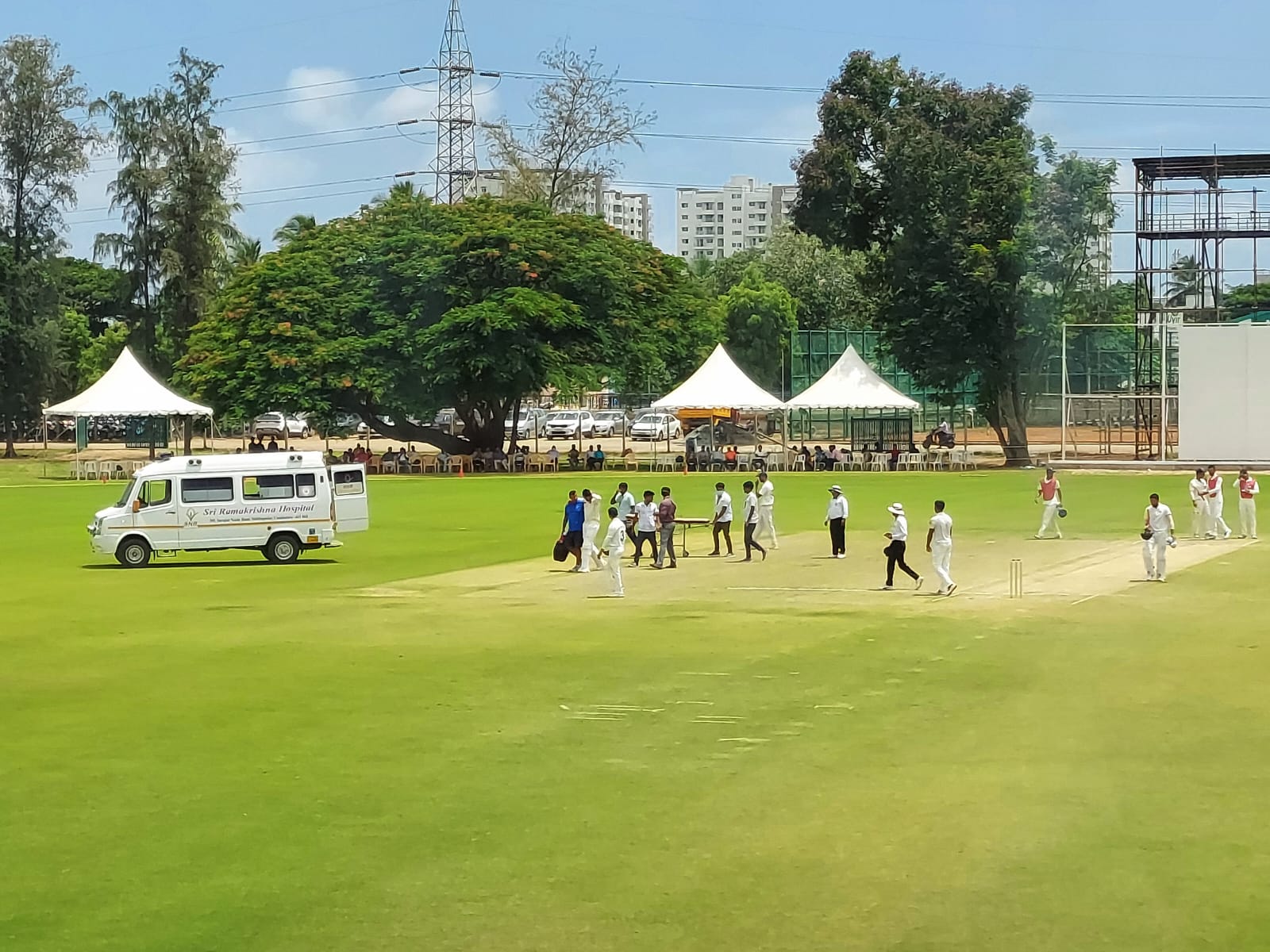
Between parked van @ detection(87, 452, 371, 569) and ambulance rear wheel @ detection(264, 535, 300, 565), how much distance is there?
15 mm

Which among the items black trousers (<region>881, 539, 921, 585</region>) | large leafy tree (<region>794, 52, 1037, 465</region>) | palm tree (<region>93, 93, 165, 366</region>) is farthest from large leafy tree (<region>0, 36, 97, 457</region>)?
black trousers (<region>881, 539, 921, 585</region>)

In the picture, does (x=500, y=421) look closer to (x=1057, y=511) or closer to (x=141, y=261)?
(x=141, y=261)

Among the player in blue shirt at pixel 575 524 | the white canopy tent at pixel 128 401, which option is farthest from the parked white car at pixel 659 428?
the player in blue shirt at pixel 575 524

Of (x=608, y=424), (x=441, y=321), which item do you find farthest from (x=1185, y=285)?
(x=608, y=424)

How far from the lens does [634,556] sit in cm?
3012

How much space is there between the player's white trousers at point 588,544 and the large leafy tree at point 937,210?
3860 centimetres

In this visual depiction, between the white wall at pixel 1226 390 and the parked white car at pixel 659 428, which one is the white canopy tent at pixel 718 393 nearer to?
the white wall at pixel 1226 390

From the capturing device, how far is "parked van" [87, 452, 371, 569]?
3045cm

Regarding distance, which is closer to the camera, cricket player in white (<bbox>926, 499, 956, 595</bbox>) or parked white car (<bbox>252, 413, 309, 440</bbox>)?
cricket player in white (<bbox>926, 499, 956, 595</bbox>)

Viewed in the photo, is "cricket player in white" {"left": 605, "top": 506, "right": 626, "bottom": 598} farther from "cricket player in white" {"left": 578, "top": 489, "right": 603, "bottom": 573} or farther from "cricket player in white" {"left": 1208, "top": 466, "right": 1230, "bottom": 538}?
"cricket player in white" {"left": 1208, "top": 466, "right": 1230, "bottom": 538}

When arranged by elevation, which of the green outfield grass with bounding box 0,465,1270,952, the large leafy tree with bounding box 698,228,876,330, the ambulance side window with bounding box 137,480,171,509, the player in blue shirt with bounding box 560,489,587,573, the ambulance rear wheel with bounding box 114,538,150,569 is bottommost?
the green outfield grass with bounding box 0,465,1270,952

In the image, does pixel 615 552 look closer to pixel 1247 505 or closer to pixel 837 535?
pixel 837 535

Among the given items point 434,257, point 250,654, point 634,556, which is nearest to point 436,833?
point 250,654

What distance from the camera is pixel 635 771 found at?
41.0 feet
